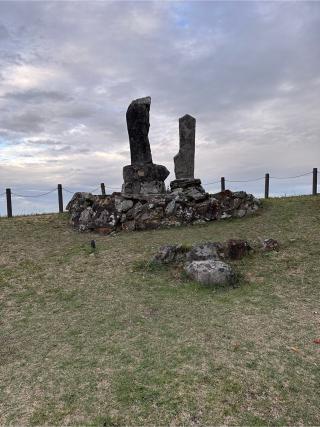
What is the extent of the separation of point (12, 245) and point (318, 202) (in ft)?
36.2

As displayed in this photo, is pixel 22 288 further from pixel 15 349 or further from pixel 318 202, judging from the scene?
pixel 318 202

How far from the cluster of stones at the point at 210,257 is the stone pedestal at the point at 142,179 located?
18.4 feet

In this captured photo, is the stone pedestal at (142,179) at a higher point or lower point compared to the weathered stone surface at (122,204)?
higher

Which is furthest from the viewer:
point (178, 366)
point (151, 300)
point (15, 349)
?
point (151, 300)

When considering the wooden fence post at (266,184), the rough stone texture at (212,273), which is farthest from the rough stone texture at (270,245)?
the wooden fence post at (266,184)

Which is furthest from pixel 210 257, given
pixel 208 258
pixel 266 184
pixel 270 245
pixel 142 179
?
pixel 266 184

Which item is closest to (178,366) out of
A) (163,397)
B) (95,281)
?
(163,397)

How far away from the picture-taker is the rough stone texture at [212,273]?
783cm

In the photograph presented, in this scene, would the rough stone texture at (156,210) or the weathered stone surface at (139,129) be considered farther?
the weathered stone surface at (139,129)

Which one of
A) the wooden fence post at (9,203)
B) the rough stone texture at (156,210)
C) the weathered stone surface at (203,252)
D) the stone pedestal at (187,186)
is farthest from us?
the wooden fence post at (9,203)

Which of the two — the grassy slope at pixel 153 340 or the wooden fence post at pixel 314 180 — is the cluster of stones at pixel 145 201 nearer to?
the grassy slope at pixel 153 340

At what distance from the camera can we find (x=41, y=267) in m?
9.62

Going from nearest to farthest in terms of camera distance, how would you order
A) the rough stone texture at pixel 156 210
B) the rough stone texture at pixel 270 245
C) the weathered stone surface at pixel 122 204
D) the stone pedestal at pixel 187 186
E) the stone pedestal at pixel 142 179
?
the rough stone texture at pixel 270 245 → the rough stone texture at pixel 156 210 → the weathered stone surface at pixel 122 204 → the stone pedestal at pixel 187 186 → the stone pedestal at pixel 142 179

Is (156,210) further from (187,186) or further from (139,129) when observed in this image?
(139,129)
